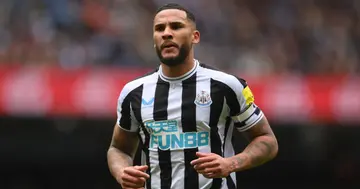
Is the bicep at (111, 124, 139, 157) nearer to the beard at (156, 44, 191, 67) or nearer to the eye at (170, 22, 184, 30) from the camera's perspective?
the beard at (156, 44, 191, 67)

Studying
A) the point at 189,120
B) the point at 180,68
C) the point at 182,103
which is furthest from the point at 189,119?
the point at 180,68

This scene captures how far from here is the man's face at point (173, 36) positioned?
21.1ft

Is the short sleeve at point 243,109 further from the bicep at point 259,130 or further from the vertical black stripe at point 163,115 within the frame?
the vertical black stripe at point 163,115

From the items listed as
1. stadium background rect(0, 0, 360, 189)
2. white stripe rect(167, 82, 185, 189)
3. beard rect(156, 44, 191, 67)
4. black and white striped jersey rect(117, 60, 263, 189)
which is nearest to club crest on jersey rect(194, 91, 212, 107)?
black and white striped jersey rect(117, 60, 263, 189)

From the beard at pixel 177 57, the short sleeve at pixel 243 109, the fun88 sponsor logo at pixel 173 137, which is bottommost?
the fun88 sponsor logo at pixel 173 137

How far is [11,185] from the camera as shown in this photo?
15852mm

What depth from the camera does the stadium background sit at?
12.9m

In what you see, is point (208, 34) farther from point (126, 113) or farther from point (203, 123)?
point (203, 123)

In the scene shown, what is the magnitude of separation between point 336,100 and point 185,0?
4052 millimetres

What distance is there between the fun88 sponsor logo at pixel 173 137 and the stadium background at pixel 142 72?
20.8ft

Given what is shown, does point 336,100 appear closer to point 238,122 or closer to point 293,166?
point 293,166

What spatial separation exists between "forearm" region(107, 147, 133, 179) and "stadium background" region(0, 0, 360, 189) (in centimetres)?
600

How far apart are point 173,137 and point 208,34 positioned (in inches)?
353

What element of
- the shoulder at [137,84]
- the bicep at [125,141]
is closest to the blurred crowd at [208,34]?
the bicep at [125,141]
